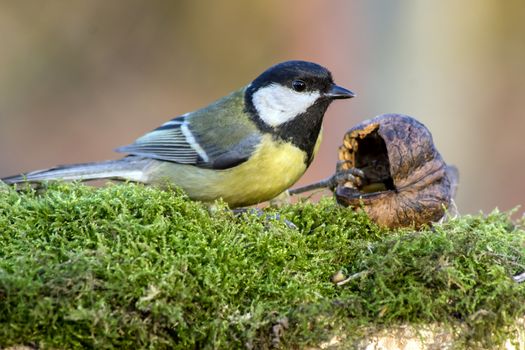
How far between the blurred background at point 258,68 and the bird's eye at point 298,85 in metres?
2.75

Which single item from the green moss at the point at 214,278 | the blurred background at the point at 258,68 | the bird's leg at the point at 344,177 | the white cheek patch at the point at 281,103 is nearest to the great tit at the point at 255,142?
the white cheek patch at the point at 281,103

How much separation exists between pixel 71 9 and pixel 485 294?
5.91 m

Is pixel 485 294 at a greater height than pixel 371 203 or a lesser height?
lesser

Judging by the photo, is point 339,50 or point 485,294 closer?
point 485,294

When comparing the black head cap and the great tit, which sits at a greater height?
the black head cap

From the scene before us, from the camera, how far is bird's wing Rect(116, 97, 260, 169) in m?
2.80

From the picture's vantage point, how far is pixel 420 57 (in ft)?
17.7

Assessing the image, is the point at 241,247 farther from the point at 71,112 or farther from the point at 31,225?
the point at 71,112

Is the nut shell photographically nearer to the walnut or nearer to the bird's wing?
the walnut

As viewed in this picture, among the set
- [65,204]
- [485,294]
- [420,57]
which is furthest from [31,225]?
[420,57]

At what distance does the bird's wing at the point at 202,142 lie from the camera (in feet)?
9.20

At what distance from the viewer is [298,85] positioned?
2764 mm

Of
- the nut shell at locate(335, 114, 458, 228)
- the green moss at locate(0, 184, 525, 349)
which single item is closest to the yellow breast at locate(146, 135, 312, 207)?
the nut shell at locate(335, 114, 458, 228)

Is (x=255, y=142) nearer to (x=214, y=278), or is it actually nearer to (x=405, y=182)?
(x=405, y=182)
